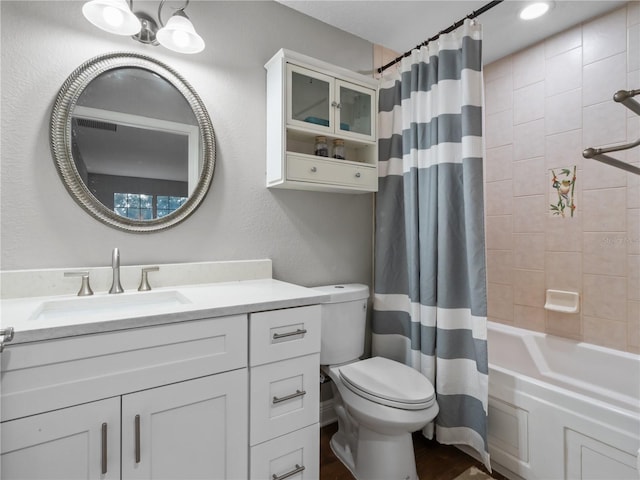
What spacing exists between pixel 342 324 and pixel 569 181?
1.66 m

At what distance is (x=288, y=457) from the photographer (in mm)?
1227

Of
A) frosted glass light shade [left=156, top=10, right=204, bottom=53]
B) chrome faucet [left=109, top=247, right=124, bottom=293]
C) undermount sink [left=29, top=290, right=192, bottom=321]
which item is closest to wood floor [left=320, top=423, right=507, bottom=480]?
undermount sink [left=29, top=290, right=192, bottom=321]

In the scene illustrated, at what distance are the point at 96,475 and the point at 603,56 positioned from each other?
2.96 metres

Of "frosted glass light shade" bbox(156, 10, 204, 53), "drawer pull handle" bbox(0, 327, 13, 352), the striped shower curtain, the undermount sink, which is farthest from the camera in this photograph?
the striped shower curtain

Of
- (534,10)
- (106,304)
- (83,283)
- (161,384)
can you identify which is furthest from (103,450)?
(534,10)

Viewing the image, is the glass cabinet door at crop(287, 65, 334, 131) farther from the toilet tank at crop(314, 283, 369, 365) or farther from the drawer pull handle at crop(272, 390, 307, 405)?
the drawer pull handle at crop(272, 390, 307, 405)

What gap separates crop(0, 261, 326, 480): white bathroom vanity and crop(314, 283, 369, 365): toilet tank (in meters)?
0.42

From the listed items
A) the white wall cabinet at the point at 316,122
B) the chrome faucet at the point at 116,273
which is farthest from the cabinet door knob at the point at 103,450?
the white wall cabinet at the point at 316,122

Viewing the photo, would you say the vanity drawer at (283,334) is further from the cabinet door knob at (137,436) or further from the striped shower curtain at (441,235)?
the striped shower curtain at (441,235)

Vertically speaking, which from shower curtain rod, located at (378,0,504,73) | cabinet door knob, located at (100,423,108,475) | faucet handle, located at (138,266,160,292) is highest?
shower curtain rod, located at (378,0,504,73)

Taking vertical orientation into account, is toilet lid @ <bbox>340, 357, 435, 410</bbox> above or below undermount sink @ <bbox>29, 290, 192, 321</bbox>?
below

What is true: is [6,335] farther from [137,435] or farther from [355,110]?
[355,110]

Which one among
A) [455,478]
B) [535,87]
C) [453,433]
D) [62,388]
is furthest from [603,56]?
[62,388]

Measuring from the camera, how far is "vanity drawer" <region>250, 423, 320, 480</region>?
1.16m
